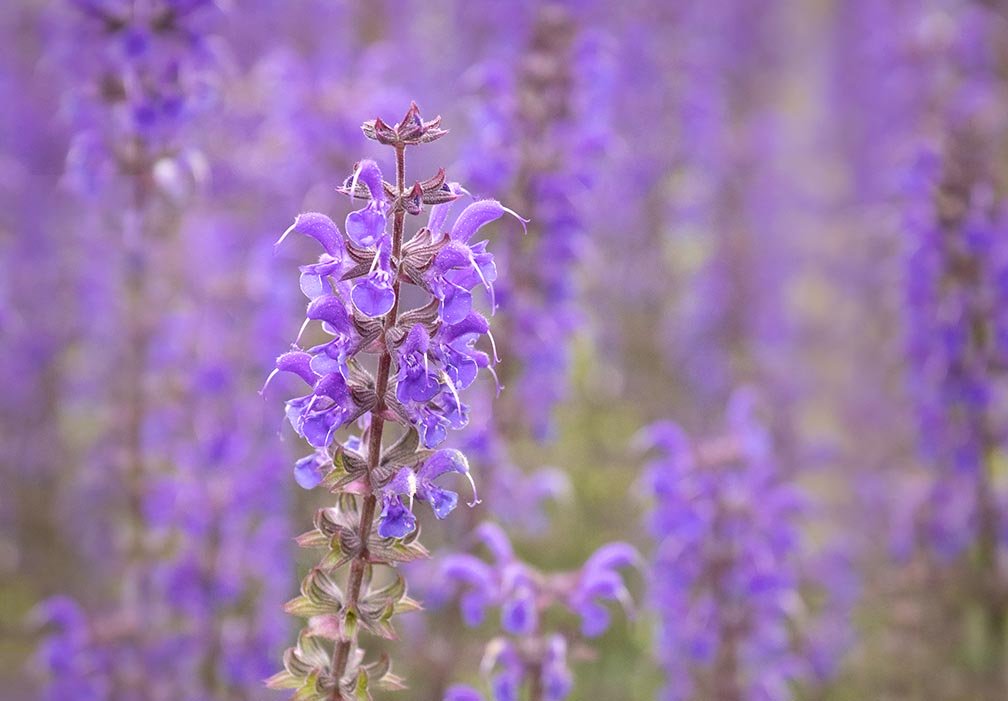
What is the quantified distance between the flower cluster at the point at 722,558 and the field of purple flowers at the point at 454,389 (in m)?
0.02

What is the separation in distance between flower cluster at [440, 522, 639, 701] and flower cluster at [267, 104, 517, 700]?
76 centimetres

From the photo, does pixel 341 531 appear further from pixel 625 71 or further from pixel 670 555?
pixel 625 71

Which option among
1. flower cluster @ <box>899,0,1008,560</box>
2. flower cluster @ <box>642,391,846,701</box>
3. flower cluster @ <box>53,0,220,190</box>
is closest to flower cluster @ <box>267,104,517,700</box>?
flower cluster @ <box>642,391,846,701</box>

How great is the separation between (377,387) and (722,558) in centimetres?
290

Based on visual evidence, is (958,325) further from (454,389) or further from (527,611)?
(454,389)

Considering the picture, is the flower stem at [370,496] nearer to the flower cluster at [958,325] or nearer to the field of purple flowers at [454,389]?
the field of purple flowers at [454,389]

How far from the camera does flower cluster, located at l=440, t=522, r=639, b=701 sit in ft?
12.6

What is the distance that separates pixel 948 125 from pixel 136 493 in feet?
18.2

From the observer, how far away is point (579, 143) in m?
6.30

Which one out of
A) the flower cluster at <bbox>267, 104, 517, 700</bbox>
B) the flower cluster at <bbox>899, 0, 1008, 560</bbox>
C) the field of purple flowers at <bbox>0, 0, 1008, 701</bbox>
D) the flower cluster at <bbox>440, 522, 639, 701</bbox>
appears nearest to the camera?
the flower cluster at <bbox>267, 104, 517, 700</bbox>

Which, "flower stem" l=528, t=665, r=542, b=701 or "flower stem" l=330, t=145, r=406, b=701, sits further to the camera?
"flower stem" l=528, t=665, r=542, b=701

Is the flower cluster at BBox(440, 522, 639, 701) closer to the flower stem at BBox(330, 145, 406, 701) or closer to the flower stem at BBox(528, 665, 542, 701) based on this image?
the flower stem at BBox(528, 665, 542, 701)

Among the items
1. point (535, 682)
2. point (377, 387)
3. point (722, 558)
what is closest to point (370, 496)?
point (377, 387)

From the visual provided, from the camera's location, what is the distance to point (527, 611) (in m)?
3.83
